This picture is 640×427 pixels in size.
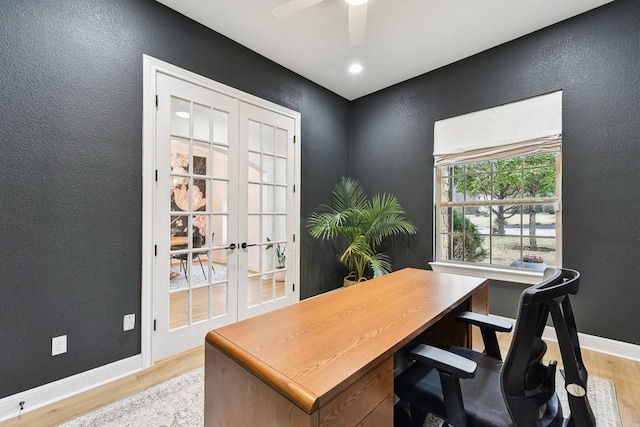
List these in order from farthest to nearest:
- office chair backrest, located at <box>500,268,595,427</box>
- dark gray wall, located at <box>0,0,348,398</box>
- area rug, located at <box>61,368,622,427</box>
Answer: dark gray wall, located at <box>0,0,348,398</box> < area rug, located at <box>61,368,622,427</box> < office chair backrest, located at <box>500,268,595,427</box>

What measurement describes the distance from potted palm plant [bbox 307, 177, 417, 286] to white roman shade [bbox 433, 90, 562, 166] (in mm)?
836

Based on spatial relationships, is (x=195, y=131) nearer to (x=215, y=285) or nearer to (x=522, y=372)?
(x=215, y=285)

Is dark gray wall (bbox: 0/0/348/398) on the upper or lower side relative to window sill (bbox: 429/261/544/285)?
upper

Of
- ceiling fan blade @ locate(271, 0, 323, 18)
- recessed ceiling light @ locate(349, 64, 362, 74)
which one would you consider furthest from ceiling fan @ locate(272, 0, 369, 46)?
recessed ceiling light @ locate(349, 64, 362, 74)

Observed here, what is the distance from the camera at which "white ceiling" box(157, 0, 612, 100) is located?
8.14 ft

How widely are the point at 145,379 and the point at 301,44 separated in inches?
129

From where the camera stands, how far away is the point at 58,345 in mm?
1969

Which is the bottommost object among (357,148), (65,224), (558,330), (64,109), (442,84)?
(558,330)

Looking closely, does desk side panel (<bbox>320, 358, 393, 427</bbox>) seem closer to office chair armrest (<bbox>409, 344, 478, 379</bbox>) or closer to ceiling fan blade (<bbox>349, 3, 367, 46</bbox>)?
office chair armrest (<bbox>409, 344, 478, 379</bbox>)

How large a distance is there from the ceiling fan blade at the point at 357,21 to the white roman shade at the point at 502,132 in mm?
1702

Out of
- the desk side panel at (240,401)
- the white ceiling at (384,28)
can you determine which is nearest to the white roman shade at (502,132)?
the white ceiling at (384,28)

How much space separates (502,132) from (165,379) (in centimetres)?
380

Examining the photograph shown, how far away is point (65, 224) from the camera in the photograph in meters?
1.99

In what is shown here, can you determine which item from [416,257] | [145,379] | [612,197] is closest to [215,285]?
[145,379]
